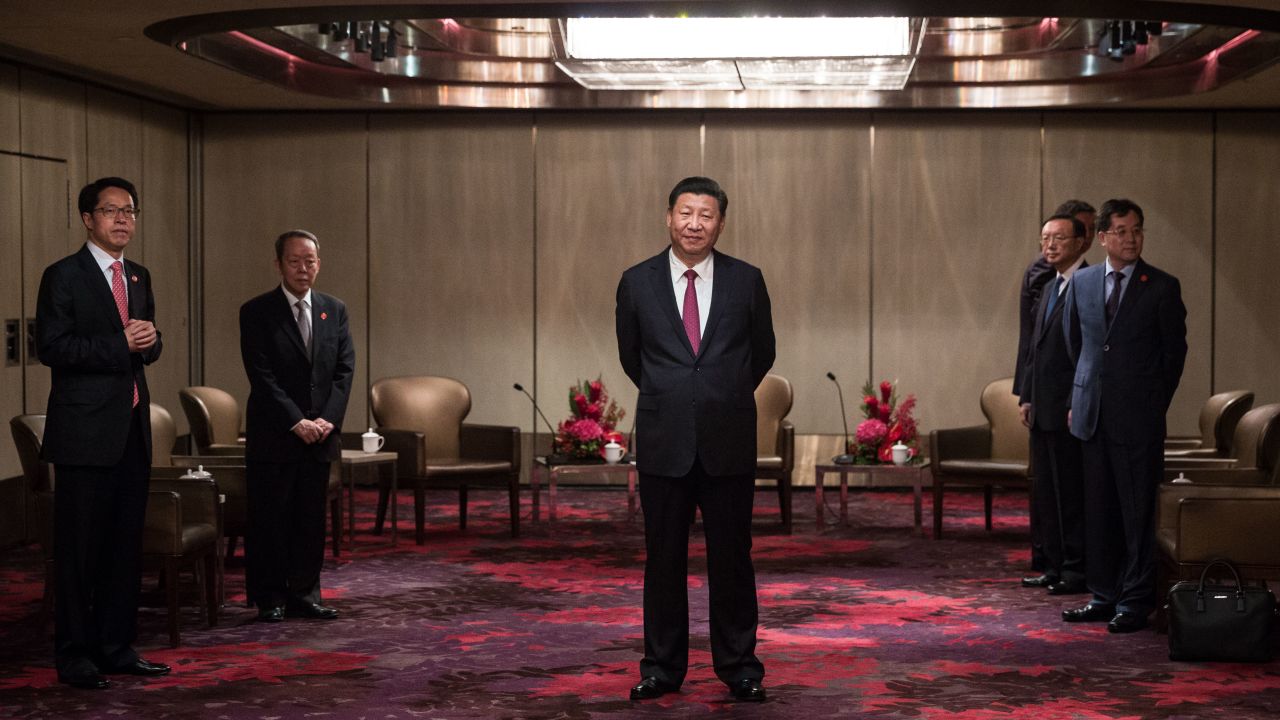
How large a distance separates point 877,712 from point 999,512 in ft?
19.0

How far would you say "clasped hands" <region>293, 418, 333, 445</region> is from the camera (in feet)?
21.4

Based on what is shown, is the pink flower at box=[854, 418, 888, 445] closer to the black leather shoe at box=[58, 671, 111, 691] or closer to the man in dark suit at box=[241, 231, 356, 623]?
the man in dark suit at box=[241, 231, 356, 623]

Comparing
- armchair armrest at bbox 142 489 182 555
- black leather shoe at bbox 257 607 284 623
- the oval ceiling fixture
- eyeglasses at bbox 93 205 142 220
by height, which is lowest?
black leather shoe at bbox 257 607 284 623

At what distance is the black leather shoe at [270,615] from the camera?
6.59 meters

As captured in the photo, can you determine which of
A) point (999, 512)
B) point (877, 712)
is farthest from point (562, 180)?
point (877, 712)

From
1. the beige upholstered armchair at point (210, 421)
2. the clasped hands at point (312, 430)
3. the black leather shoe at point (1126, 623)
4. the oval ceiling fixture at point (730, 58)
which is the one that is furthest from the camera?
the oval ceiling fixture at point (730, 58)

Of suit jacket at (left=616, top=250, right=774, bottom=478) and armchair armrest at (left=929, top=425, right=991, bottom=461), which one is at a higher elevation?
suit jacket at (left=616, top=250, right=774, bottom=478)

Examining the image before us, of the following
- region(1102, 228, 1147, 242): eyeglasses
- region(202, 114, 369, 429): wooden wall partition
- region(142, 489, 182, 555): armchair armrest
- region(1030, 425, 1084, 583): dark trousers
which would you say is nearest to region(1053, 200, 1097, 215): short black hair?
region(1102, 228, 1147, 242): eyeglasses

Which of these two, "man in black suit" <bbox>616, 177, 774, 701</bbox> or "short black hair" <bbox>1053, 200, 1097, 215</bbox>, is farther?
"short black hair" <bbox>1053, 200, 1097, 215</bbox>

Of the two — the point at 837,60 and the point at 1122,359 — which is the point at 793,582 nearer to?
the point at 1122,359

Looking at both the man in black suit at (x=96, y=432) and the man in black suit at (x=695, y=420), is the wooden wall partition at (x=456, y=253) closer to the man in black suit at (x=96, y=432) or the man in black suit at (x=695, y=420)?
the man in black suit at (x=96, y=432)

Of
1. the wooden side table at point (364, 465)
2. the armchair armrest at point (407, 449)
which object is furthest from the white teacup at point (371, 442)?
the armchair armrest at point (407, 449)

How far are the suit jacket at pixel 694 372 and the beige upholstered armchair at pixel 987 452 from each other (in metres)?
4.15

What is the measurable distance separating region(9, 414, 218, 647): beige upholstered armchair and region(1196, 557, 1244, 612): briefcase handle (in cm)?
397
